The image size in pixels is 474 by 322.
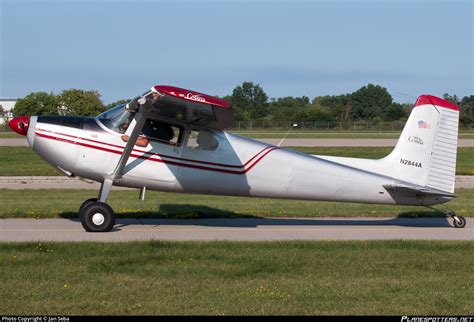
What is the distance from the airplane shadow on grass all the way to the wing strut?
1035mm

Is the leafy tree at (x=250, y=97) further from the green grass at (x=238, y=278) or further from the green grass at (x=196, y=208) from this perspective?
the green grass at (x=238, y=278)

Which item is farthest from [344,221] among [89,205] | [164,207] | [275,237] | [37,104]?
[37,104]

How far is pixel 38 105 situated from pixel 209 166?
44151 mm

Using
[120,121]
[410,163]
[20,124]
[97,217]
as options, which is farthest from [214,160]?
[410,163]

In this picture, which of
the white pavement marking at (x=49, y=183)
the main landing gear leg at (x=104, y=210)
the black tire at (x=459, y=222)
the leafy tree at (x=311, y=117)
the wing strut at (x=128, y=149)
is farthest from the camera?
the leafy tree at (x=311, y=117)

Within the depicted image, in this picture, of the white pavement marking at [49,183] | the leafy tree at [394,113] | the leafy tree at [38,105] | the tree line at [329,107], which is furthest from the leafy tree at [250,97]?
the white pavement marking at [49,183]

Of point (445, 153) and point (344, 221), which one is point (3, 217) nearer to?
point (344, 221)

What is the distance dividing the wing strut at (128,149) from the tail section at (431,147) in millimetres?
4667

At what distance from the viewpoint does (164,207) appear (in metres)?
14.8

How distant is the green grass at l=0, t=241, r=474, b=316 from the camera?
6.75m

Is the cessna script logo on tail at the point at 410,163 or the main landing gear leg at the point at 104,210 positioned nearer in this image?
the main landing gear leg at the point at 104,210

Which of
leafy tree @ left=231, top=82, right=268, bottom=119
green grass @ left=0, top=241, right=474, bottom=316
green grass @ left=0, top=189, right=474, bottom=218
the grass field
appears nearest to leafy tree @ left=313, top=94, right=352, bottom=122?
leafy tree @ left=231, top=82, right=268, bottom=119

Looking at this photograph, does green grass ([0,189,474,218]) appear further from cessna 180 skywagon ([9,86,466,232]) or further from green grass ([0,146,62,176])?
green grass ([0,146,62,176])

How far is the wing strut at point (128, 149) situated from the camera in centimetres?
1099
